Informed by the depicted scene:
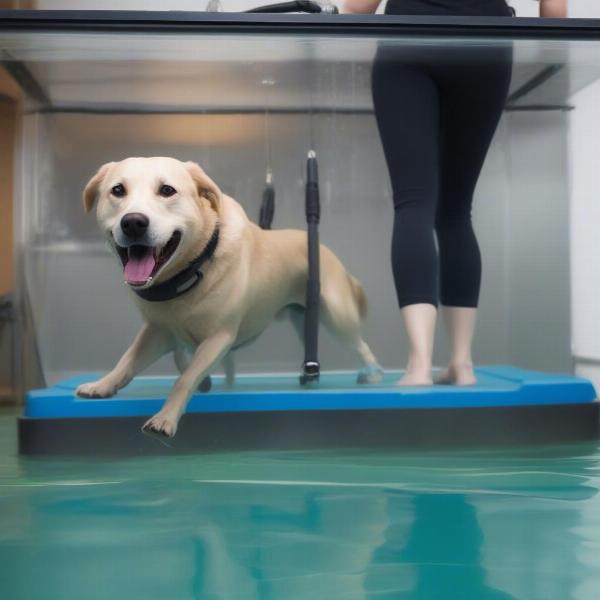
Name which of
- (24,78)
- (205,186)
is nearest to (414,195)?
(205,186)

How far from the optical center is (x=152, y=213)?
46.2 inches

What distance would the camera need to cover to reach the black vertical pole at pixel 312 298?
1480 mm

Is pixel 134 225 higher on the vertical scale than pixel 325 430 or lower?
higher

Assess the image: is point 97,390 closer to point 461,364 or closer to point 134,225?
point 134,225

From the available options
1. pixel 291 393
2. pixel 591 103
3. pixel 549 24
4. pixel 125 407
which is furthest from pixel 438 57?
pixel 125 407

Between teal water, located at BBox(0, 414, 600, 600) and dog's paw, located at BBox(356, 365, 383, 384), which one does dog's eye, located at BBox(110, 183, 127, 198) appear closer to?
teal water, located at BBox(0, 414, 600, 600)

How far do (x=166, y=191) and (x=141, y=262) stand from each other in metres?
0.12

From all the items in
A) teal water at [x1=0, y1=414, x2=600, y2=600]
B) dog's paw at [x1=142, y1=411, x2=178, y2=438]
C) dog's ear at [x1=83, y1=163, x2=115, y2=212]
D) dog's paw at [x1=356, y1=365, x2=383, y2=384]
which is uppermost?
dog's ear at [x1=83, y1=163, x2=115, y2=212]

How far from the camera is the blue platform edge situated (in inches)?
52.7

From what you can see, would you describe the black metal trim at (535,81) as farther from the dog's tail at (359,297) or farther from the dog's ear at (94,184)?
the dog's ear at (94,184)

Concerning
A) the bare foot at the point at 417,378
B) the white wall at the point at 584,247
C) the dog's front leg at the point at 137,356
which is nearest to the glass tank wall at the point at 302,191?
the white wall at the point at 584,247

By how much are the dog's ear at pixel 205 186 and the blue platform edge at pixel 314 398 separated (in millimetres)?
321

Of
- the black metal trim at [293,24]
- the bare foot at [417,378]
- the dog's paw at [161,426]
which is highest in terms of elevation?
the black metal trim at [293,24]

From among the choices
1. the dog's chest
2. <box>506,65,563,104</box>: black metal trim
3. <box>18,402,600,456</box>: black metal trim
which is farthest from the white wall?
the dog's chest
